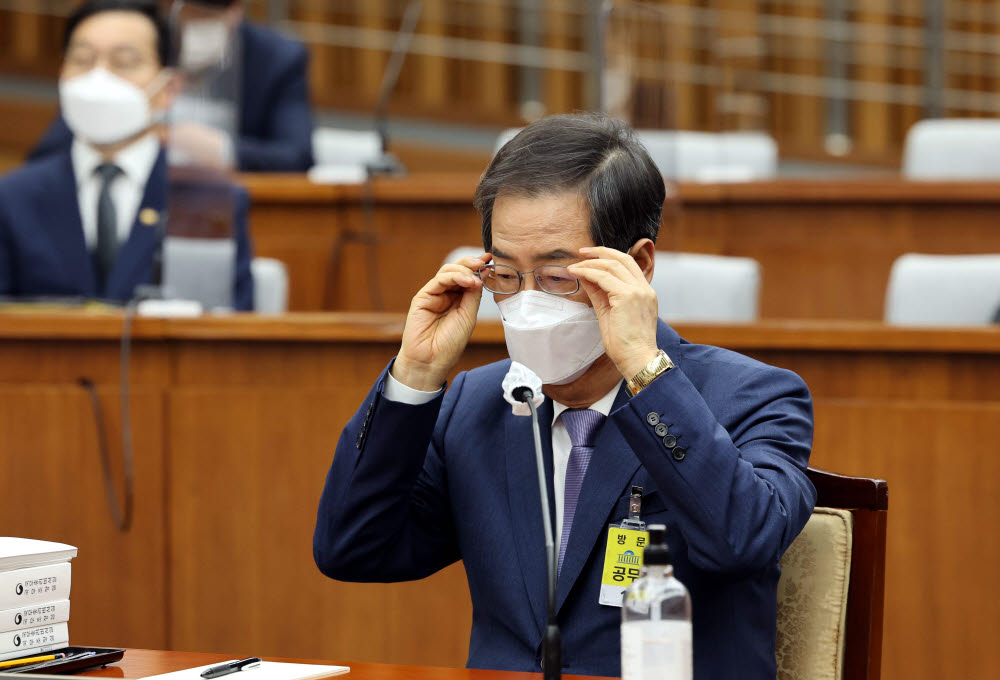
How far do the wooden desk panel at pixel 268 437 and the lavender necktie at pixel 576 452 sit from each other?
38.4 inches

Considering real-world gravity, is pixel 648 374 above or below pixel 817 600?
above

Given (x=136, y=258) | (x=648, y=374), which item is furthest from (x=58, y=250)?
(x=648, y=374)

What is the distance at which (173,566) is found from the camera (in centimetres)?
265

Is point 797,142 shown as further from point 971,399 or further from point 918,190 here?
point 971,399

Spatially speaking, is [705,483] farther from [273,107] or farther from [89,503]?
[273,107]

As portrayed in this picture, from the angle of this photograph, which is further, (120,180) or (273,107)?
(273,107)

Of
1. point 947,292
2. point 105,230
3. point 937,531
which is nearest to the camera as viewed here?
point 937,531

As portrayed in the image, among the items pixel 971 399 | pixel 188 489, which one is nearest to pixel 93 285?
pixel 188 489

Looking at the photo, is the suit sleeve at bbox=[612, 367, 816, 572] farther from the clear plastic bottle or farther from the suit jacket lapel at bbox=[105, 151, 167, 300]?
the suit jacket lapel at bbox=[105, 151, 167, 300]

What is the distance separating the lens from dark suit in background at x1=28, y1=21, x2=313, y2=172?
4641mm

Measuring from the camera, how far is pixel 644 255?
1604 mm

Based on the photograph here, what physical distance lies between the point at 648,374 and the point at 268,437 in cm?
139

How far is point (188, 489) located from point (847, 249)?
2.32 meters

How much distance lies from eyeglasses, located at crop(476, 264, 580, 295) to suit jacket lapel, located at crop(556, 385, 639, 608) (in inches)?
5.4
